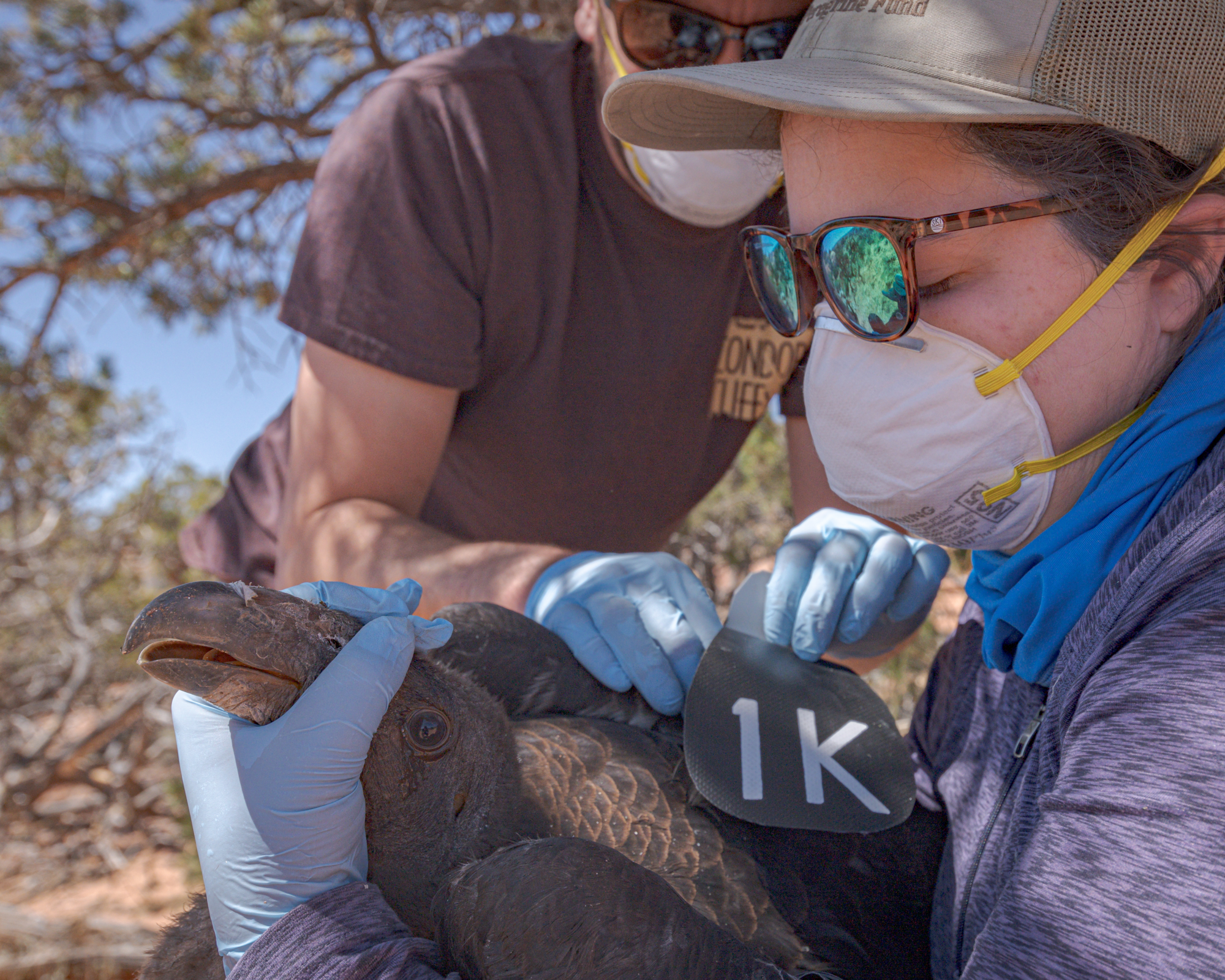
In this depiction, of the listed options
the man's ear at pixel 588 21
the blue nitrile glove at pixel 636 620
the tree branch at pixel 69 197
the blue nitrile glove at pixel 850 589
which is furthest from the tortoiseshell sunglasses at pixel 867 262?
the tree branch at pixel 69 197

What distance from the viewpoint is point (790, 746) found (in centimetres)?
164

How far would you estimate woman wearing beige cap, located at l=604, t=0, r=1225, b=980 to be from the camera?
989mm

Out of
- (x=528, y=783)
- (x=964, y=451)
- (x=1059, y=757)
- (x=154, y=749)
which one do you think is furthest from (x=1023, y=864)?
(x=154, y=749)

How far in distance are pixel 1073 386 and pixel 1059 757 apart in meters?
0.56

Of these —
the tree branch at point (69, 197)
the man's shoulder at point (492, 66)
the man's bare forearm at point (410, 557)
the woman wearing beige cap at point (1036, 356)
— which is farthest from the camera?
the tree branch at point (69, 197)

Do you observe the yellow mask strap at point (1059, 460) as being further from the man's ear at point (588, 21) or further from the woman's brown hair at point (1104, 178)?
the man's ear at point (588, 21)

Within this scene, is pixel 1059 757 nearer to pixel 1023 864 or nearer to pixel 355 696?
pixel 1023 864

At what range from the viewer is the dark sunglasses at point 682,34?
2.30 metres

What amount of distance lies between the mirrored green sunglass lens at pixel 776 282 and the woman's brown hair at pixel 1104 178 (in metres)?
0.39

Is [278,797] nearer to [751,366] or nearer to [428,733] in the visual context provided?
[428,733]

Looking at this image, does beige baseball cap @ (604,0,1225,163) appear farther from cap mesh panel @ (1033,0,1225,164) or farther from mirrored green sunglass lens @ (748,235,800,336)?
mirrored green sunglass lens @ (748,235,800,336)

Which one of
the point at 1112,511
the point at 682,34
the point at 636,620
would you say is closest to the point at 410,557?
the point at 636,620

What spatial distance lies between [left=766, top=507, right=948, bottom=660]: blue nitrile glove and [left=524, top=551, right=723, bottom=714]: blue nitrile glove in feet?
0.62

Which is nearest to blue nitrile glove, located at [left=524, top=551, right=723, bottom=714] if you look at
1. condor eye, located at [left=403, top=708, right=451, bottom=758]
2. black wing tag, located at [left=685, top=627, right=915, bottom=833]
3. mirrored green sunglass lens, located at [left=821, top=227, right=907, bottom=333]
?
black wing tag, located at [left=685, top=627, right=915, bottom=833]
